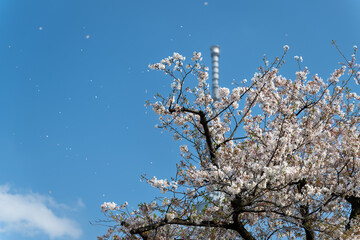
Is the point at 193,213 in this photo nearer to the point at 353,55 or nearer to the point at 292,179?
the point at 292,179

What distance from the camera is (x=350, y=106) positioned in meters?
10.2

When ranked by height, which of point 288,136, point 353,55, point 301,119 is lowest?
point 288,136

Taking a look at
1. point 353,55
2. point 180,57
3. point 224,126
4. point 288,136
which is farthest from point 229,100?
point 353,55

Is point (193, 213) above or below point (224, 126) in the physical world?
below

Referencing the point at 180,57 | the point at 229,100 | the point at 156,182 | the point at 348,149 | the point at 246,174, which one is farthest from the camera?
the point at 229,100

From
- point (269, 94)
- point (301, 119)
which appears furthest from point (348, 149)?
point (269, 94)

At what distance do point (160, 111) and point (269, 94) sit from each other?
3105mm

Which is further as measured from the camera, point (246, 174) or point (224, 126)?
point (224, 126)

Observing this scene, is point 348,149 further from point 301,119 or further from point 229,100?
point 229,100

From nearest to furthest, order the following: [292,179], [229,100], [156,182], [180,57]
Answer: [292,179] < [156,182] < [180,57] < [229,100]

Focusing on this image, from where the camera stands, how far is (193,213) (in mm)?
7934

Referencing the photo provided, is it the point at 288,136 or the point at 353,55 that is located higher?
the point at 353,55

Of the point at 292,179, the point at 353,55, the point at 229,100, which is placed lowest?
the point at 292,179

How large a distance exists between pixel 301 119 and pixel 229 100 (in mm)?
A: 1919
